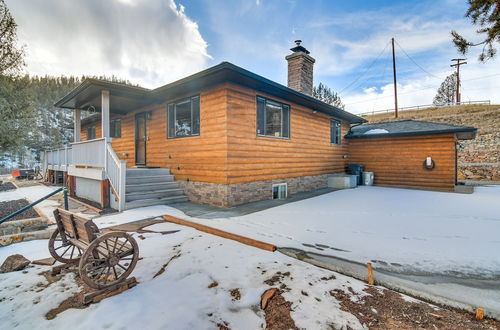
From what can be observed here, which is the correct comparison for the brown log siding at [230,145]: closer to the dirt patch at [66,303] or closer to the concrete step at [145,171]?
the concrete step at [145,171]

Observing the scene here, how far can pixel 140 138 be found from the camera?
30.7 feet

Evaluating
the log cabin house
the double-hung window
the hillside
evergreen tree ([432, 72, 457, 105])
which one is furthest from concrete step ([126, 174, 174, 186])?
evergreen tree ([432, 72, 457, 105])

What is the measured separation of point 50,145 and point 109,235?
1211 inches

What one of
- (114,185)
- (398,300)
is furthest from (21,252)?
(398,300)

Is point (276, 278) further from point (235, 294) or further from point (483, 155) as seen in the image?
point (483, 155)

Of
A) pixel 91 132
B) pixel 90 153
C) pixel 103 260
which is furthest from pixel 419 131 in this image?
pixel 91 132

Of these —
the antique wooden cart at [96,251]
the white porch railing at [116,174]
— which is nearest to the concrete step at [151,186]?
the white porch railing at [116,174]

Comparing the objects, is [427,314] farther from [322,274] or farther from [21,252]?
[21,252]

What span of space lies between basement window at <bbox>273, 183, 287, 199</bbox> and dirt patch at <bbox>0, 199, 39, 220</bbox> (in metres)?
6.91

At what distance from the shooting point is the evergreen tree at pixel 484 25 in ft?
7.70

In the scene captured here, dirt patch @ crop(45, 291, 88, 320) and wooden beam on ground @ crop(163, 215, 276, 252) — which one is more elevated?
wooden beam on ground @ crop(163, 215, 276, 252)

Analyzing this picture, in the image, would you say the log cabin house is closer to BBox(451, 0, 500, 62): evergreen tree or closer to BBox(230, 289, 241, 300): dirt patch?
BBox(230, 289, 241, 300): dirt patch

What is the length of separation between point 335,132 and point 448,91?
41.9 m

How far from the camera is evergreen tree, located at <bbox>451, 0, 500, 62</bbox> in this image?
7.70 ft
